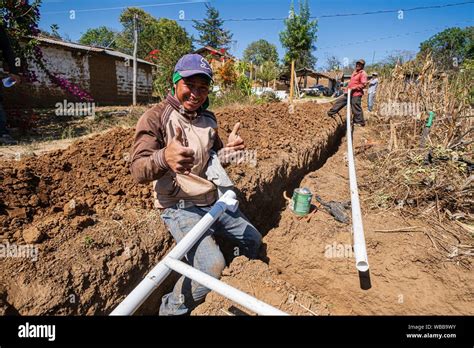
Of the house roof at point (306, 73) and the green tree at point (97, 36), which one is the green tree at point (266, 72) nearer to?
the house roof at point (306, 73)

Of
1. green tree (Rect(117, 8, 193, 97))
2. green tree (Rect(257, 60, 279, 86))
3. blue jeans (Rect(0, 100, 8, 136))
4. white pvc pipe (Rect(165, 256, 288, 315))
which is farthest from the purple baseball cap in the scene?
green tree (Rect(257, 60, 279, 86))

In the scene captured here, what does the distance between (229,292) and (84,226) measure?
1.48 m

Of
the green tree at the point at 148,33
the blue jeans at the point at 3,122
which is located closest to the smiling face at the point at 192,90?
the blue jeans at the point at 3,122

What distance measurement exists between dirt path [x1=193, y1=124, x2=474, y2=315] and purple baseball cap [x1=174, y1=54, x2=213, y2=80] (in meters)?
1.56

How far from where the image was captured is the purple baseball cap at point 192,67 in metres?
1.89

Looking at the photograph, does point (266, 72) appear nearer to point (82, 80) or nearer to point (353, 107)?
point (82, 80)

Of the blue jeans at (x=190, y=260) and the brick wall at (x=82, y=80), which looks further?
the brick wall at (x=82, y=80)

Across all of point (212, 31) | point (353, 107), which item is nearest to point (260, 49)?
point (212, 31)

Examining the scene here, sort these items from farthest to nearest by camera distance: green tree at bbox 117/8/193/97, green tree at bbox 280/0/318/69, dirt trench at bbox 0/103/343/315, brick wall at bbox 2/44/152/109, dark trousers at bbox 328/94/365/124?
green tree at bbox 117/8/193/97, green tree at bbox 280/0/318/69, brick wall at bbox 2/44/152/109, dark trousers at bbox 328/94/365/124, dirt trench at bbox 0/103/343/315

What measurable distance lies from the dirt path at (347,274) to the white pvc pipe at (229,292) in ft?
1.98

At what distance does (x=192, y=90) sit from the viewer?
1997mm

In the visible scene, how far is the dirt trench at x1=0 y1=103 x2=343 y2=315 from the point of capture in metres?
1.63
